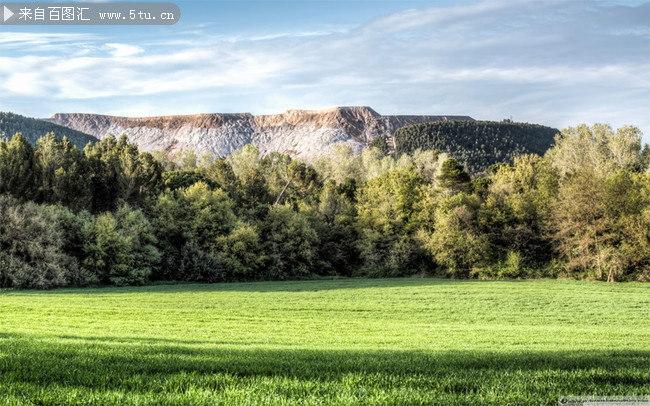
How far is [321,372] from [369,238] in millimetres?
56730

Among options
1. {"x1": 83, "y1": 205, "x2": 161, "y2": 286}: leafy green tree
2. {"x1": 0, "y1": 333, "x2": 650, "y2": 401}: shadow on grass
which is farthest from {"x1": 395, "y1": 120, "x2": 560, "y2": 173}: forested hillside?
{"x1": 0, "y1": 333, "x2": 650, "y2": 401}: shadow on grass

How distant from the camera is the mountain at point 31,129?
171m

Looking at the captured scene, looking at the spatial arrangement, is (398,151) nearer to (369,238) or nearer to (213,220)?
(369,238)

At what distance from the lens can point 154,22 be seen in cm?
1848

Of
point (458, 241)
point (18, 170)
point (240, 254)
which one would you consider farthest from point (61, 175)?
point (458, 241)

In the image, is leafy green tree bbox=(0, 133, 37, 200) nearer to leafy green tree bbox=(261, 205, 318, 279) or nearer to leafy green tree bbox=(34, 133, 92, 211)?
leafy green tree bbox=(34, 133, 92, 211)

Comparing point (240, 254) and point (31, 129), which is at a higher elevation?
point (31, 129)

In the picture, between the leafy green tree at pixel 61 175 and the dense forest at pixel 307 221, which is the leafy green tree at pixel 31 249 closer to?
the dense forest at pixel 307 221

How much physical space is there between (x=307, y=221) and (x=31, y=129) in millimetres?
→ 163830

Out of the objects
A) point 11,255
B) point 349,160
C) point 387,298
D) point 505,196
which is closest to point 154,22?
point 387,298

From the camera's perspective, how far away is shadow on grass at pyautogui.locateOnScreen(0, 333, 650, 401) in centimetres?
689

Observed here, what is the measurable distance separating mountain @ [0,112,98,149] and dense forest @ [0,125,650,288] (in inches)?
5269

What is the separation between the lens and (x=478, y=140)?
170 meters

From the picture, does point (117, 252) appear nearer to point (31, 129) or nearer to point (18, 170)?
point (18, 170)
